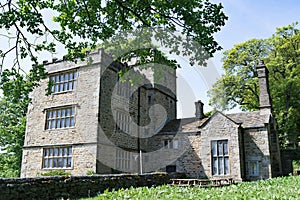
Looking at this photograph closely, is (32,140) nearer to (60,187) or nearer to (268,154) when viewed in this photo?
(60,187)

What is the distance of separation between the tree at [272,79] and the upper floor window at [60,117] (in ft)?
58.3

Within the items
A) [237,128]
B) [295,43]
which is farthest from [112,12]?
[295,43]

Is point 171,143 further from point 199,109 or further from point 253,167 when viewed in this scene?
point 253,167

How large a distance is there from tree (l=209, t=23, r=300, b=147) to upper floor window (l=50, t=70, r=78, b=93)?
56.6 feet

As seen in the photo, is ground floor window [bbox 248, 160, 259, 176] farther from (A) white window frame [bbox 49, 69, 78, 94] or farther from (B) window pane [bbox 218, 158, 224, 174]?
(A) white window frame [bbox 49, 69, 78, 94]

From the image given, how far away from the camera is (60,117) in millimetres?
19750

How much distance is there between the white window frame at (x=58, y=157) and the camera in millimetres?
18547

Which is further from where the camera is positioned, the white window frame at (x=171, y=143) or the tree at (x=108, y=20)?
the white window frame at (x=171, y=143)

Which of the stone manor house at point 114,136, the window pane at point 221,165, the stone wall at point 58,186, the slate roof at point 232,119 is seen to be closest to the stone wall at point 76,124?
the stone manor house at point 114,136

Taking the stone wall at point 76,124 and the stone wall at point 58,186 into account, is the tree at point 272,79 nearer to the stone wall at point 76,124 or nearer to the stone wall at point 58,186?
the stone wall at point 76,124

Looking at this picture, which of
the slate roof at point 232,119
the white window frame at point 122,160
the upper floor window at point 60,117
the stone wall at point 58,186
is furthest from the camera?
the slate roof at point 232,119

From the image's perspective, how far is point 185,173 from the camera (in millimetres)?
21219

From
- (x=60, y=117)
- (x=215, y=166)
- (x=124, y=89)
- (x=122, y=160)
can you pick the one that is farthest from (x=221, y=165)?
(x=60, y=117)

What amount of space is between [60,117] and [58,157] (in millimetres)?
2709
